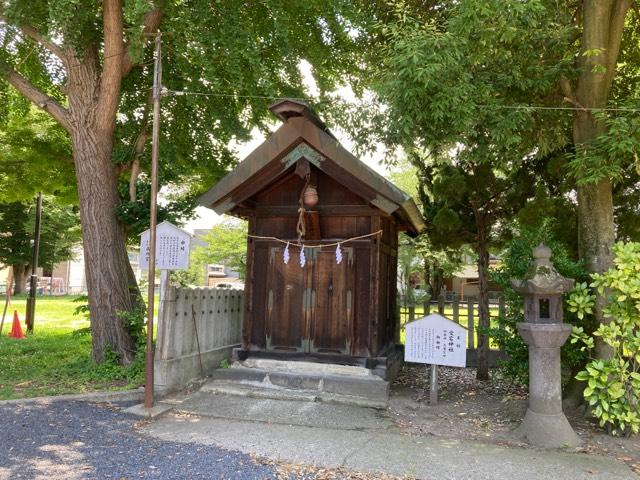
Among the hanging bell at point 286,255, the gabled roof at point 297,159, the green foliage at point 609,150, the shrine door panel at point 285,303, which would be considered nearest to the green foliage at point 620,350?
the green foliage at point 609,150

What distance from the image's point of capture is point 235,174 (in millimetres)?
7797

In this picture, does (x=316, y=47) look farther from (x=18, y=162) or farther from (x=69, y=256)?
(x=69, y=256)

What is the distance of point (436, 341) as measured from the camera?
24.1 ft

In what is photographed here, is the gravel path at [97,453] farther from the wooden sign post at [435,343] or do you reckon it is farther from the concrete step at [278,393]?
the wooden sign post at [435,343]

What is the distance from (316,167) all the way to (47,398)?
556 centimetres

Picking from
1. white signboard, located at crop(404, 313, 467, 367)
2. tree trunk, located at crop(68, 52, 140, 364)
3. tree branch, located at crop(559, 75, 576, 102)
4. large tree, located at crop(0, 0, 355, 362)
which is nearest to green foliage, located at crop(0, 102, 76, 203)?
large tree, located at crop(0, 0, 355, 362)

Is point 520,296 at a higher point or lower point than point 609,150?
lower

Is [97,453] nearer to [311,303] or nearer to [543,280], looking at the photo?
[311,303]

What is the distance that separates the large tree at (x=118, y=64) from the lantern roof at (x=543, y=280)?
19.4ft

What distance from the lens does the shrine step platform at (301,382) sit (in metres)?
7.24

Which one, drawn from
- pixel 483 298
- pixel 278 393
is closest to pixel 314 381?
pixel 278 393

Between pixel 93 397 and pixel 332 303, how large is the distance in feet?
13.2

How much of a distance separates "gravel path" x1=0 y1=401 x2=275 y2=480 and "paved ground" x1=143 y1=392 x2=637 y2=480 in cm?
32

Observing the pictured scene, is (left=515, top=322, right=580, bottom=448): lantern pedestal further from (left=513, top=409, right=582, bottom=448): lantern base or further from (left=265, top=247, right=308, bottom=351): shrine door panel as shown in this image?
(left=265, top=247, right=308, bottom=351): shrine door panel
